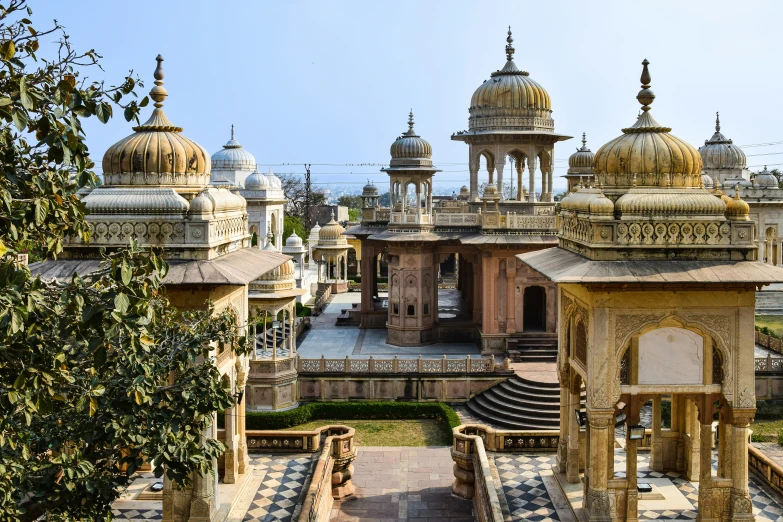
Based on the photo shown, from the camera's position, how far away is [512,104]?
28984mm

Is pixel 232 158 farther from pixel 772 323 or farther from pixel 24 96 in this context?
pixel 24 96

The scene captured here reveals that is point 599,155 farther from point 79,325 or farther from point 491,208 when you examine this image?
point 491,208

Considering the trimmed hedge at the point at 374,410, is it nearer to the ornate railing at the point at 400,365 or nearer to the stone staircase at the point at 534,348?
the ornate railing at the point at 400,365

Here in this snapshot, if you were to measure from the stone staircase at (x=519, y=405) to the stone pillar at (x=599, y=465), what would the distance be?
883 centimetres

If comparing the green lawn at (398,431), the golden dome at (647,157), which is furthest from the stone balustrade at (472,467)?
the golden dome at (647,157)

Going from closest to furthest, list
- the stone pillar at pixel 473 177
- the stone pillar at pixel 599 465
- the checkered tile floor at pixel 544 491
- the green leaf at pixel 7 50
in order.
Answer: the green leaf at pixel 7 50, the stone pillar at pixel 599 465, the checkered tile floor at pixel 544 491, the stone pillar at pixel 473 177

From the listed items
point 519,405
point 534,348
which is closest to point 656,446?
point 519,405

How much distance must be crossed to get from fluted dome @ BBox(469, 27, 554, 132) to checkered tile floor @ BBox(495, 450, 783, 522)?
52.0ft

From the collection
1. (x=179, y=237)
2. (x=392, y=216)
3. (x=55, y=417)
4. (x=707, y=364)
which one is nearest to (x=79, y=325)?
(x=55, y=417)

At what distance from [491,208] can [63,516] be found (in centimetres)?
2216

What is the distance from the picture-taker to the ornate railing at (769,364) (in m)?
23.0

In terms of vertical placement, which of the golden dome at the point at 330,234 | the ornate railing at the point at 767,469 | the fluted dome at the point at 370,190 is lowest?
the ornate railing at the point at 767,469

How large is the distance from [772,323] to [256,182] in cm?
2541

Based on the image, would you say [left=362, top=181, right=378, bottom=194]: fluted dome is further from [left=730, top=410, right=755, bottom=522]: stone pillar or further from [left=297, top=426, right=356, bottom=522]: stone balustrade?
[left=730, top=410, right=755, bottom=522]: stone pillar
